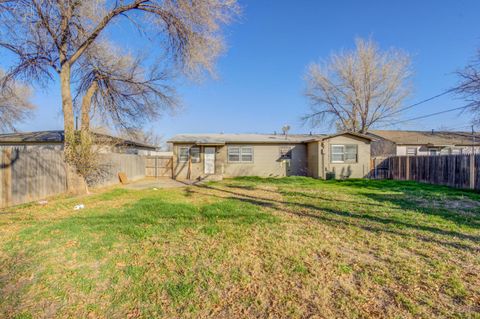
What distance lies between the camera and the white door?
54.2ft

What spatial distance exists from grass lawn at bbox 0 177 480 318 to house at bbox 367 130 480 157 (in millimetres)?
16956

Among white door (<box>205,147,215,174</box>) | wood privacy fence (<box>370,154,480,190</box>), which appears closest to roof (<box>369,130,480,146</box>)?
wood privacy fence (<box>370,154,480,190</box>)

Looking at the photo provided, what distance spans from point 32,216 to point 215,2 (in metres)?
8.16

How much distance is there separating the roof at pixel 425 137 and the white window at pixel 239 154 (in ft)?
43.1

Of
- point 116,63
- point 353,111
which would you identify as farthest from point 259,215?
point 353,111

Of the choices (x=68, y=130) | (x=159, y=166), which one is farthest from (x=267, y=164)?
(x=68, y=130)

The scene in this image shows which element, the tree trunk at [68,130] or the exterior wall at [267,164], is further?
the exterior wall at [267,164]

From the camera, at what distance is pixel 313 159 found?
52.4 ft

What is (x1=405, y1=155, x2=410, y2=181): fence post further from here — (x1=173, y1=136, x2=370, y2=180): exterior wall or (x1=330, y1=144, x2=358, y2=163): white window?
(x1=330, y1=144, x2=358, y2=163): white window

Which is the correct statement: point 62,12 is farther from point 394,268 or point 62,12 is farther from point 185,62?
point 394,268

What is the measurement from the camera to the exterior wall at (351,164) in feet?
50.2

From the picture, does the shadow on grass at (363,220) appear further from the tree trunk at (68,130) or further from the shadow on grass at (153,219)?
the tree trunk at (68,130)

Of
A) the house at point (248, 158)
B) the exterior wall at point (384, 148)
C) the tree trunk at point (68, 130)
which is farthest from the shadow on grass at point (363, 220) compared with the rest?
the exterior wall at point (384, 148)

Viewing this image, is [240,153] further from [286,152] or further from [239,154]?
[286,152]
